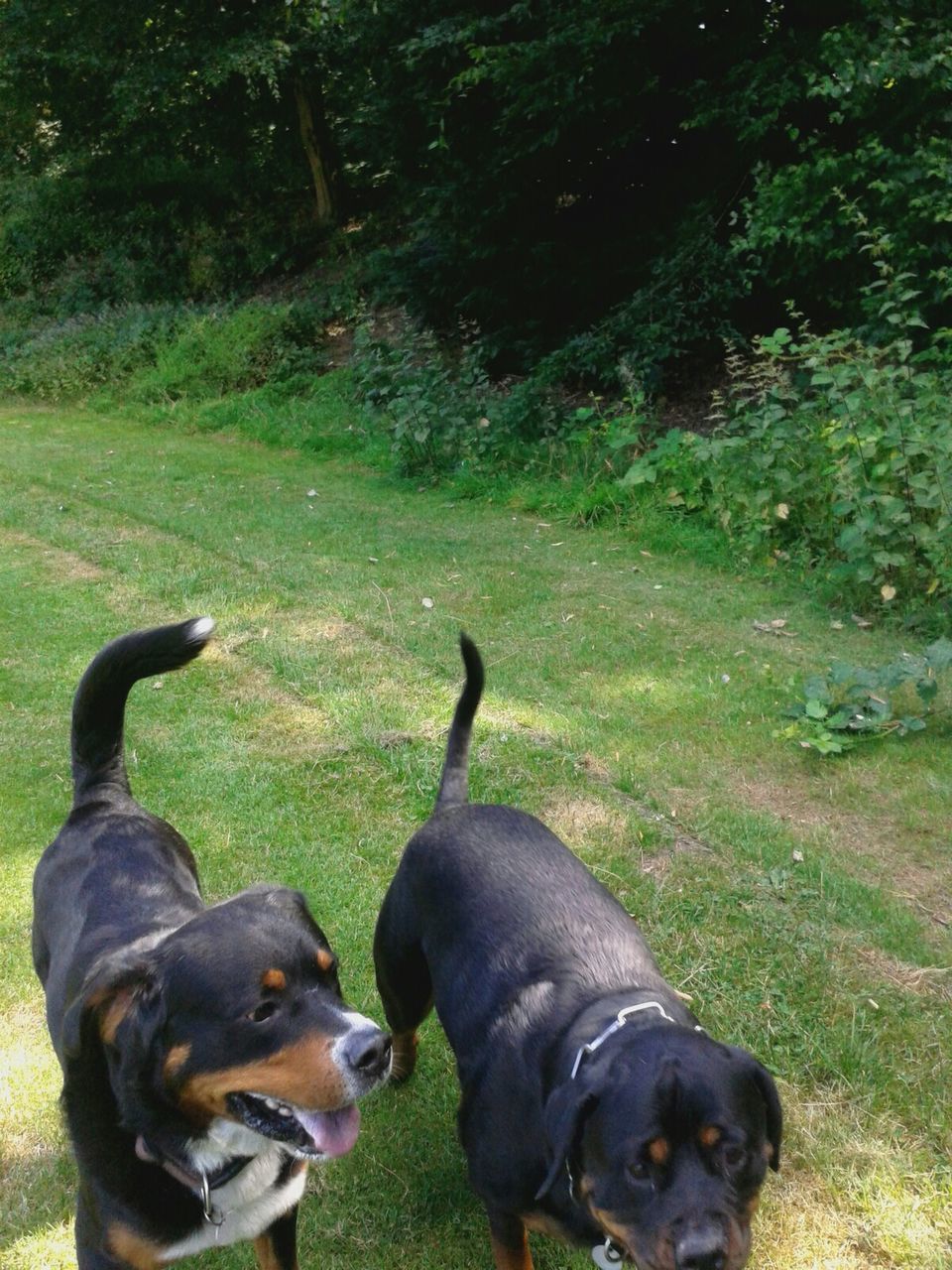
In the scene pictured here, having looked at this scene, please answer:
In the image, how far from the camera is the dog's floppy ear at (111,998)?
2145mm

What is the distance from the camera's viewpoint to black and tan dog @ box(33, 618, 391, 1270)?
2062 mm

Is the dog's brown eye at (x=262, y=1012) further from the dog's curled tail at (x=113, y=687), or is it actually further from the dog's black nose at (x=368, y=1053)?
the dog's curled tail at (x=113, y=687)

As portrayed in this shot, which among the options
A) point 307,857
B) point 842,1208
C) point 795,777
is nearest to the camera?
point 842,1208

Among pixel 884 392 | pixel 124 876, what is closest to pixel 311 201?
pixel 884 392

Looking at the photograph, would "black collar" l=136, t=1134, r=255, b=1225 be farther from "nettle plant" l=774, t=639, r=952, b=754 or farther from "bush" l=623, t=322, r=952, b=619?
"bush" l=623, t=322, r=952, b=619

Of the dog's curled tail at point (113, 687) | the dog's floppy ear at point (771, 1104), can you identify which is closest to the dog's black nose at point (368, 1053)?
the dog's floppy ear at point (771, 1104)

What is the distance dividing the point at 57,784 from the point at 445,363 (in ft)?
29.0

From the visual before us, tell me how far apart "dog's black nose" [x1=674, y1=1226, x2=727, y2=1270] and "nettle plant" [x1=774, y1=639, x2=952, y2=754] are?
2.94 metres

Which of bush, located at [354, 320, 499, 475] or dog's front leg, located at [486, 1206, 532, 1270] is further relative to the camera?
bush, located at [354, 320, 499, 475]

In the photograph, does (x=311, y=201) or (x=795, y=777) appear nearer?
(x=795, y=777)

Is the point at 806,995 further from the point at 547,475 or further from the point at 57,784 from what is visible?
the point at 547,475

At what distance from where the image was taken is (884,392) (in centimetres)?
648

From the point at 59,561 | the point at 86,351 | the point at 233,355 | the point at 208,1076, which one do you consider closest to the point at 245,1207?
the point at 208,1076

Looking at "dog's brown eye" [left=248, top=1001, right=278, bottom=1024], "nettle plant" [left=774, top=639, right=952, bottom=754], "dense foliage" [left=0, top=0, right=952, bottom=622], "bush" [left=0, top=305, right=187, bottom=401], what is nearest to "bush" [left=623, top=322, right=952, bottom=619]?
"dense foliage" [left=0, top=0, right=952, bottom=622]
